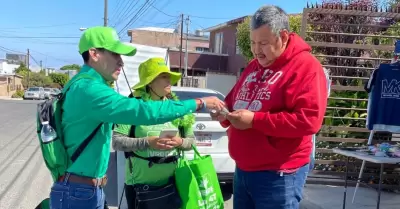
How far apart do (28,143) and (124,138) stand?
28.8ft

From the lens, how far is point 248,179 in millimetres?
2545

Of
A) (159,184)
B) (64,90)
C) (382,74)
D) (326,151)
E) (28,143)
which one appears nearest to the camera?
(64,90)

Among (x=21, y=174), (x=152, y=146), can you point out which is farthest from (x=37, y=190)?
(x=152, y=146)

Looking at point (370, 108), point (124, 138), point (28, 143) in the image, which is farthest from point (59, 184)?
point (28, 143)

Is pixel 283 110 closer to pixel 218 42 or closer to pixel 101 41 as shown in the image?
pixel 101 41

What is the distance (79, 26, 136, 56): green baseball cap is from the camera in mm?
2406

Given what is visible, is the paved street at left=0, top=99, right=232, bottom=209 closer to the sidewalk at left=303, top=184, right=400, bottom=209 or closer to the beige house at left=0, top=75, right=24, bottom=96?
the sidewalk at left=303, top=184, right=400, bottom=209

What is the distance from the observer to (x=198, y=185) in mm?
2992

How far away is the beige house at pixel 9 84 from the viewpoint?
174ft

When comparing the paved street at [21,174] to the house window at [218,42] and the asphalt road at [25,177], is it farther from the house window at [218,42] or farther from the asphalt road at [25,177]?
the house window at [218,42]

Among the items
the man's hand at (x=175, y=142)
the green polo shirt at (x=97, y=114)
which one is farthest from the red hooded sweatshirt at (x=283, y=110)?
the man's hand at (x=175, y=142)

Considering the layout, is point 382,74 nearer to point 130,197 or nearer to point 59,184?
point 130,197

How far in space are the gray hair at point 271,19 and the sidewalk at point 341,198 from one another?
3.74 meters

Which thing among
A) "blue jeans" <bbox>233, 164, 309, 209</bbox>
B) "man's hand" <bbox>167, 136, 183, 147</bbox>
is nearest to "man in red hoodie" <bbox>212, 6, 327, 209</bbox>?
"blue jeans" <bbox>233, 164, 309, 209</bbox>
